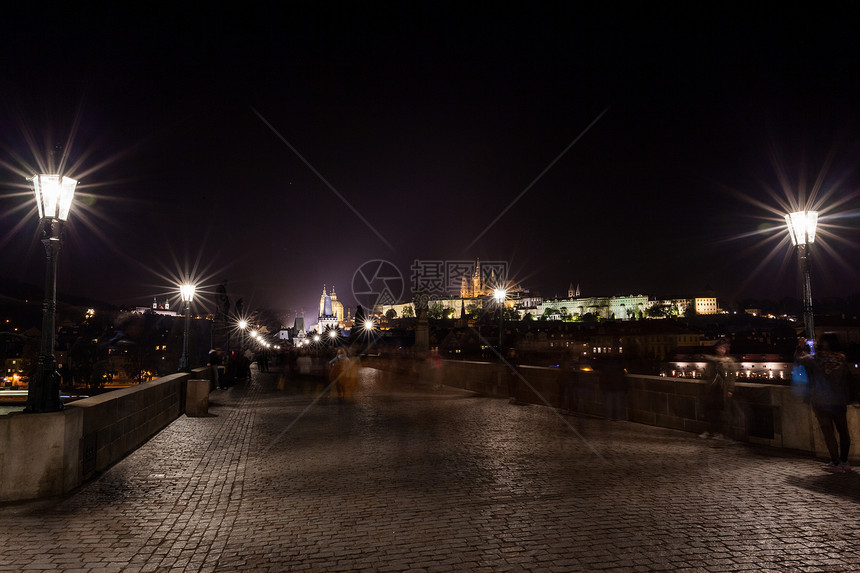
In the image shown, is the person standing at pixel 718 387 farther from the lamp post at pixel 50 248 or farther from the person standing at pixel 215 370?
the person standing at pixel 215 370

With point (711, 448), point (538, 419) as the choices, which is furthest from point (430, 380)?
point (711, 448)

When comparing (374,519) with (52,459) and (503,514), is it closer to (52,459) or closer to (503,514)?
(503,514)

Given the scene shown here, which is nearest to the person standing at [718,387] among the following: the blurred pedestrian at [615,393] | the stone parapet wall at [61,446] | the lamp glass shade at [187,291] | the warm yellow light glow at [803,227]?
the warm yellow light glow at [803,227]

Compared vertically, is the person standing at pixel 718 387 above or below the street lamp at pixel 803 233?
below

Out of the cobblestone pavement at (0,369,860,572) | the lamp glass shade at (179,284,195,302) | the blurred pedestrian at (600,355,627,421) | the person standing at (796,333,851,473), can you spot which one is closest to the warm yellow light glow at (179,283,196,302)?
the lamp glass shade at (179,284,195,302)

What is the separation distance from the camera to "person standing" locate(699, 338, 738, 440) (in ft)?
30.4

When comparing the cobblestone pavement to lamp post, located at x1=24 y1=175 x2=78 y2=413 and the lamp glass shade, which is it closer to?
lamp post, located at x1=24 y1=175 x2=78 y2=413

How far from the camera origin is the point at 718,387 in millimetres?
9547

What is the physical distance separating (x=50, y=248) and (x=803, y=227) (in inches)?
465

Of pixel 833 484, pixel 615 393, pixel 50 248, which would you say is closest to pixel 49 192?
pixel 50 248

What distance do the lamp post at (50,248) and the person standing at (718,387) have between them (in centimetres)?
953

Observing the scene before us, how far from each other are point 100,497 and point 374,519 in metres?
3.38

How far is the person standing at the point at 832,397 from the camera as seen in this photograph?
7078 mm

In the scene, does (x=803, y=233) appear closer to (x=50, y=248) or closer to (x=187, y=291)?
(x=50, y=248)
